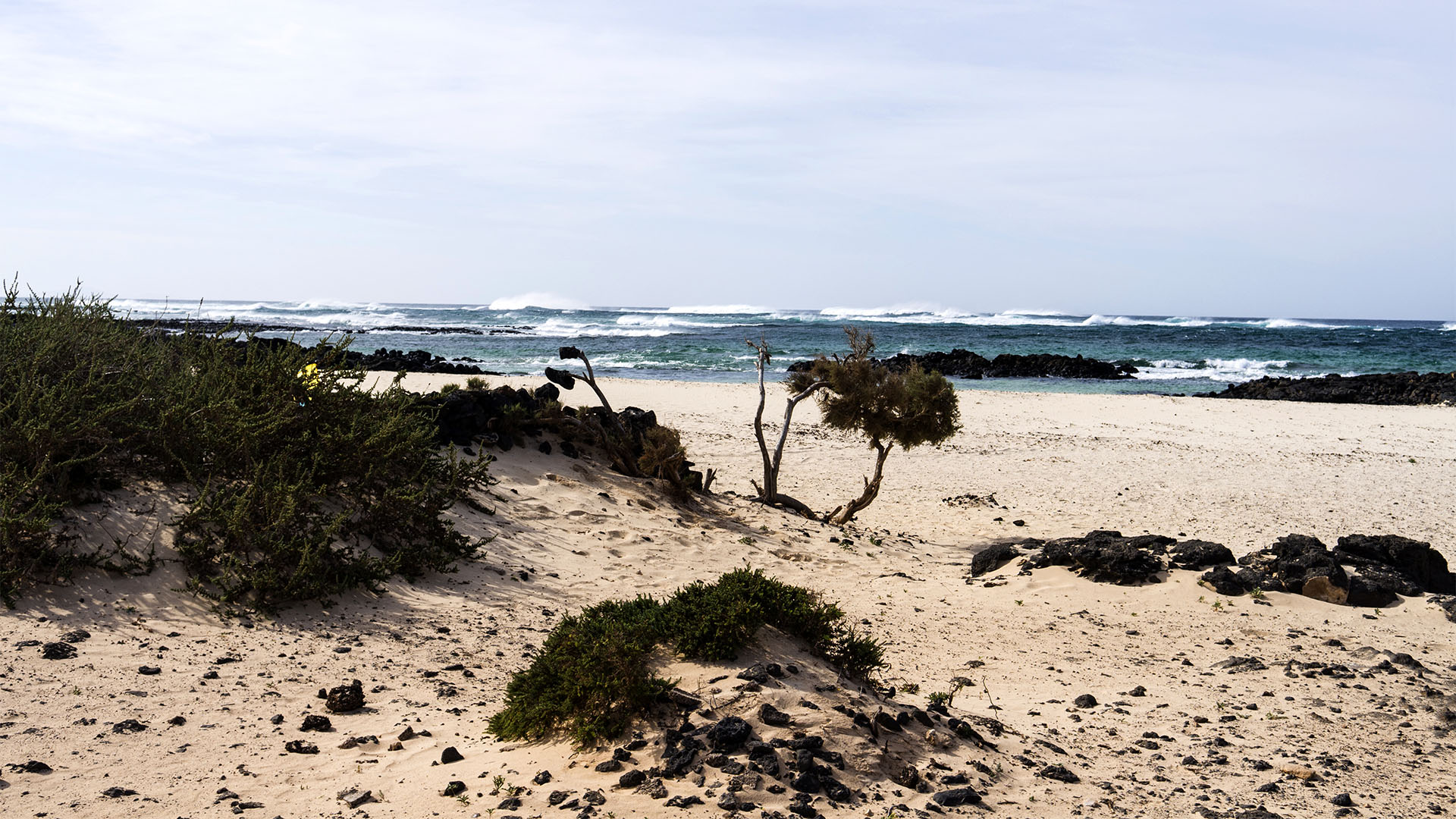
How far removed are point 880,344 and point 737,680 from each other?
194ft

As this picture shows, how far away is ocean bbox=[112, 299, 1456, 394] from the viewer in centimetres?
4006

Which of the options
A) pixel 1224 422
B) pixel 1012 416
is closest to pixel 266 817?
pixel 1012 416

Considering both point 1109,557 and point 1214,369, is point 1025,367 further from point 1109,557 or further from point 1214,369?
point 1109,557

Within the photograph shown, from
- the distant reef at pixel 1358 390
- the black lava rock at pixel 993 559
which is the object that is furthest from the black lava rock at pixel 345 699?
the distant reef at pixel 1358 390

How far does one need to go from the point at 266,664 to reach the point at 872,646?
357cm

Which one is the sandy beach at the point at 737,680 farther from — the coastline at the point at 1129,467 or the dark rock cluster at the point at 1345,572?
the coastline at the point at 1129,467

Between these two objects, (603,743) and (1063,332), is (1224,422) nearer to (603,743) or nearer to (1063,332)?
(603,743)

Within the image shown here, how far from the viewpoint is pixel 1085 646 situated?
23.2 ft

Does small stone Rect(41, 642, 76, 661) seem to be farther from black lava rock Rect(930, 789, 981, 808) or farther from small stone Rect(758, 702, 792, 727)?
black lava rock Rect(930, 789, 981, 808)

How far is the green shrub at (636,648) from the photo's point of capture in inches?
173

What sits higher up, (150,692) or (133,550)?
(133,550)

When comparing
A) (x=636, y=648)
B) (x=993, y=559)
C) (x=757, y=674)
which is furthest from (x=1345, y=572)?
(x=636, y=648)

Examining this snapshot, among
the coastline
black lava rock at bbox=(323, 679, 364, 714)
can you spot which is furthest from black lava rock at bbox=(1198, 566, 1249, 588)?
black lava rock at bbox=(323, 679, 364, 714)

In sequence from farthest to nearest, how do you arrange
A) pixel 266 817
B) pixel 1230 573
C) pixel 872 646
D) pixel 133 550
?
pixel 1230 573, pixel 133 550, pixel 872 646, pixel 266 817
